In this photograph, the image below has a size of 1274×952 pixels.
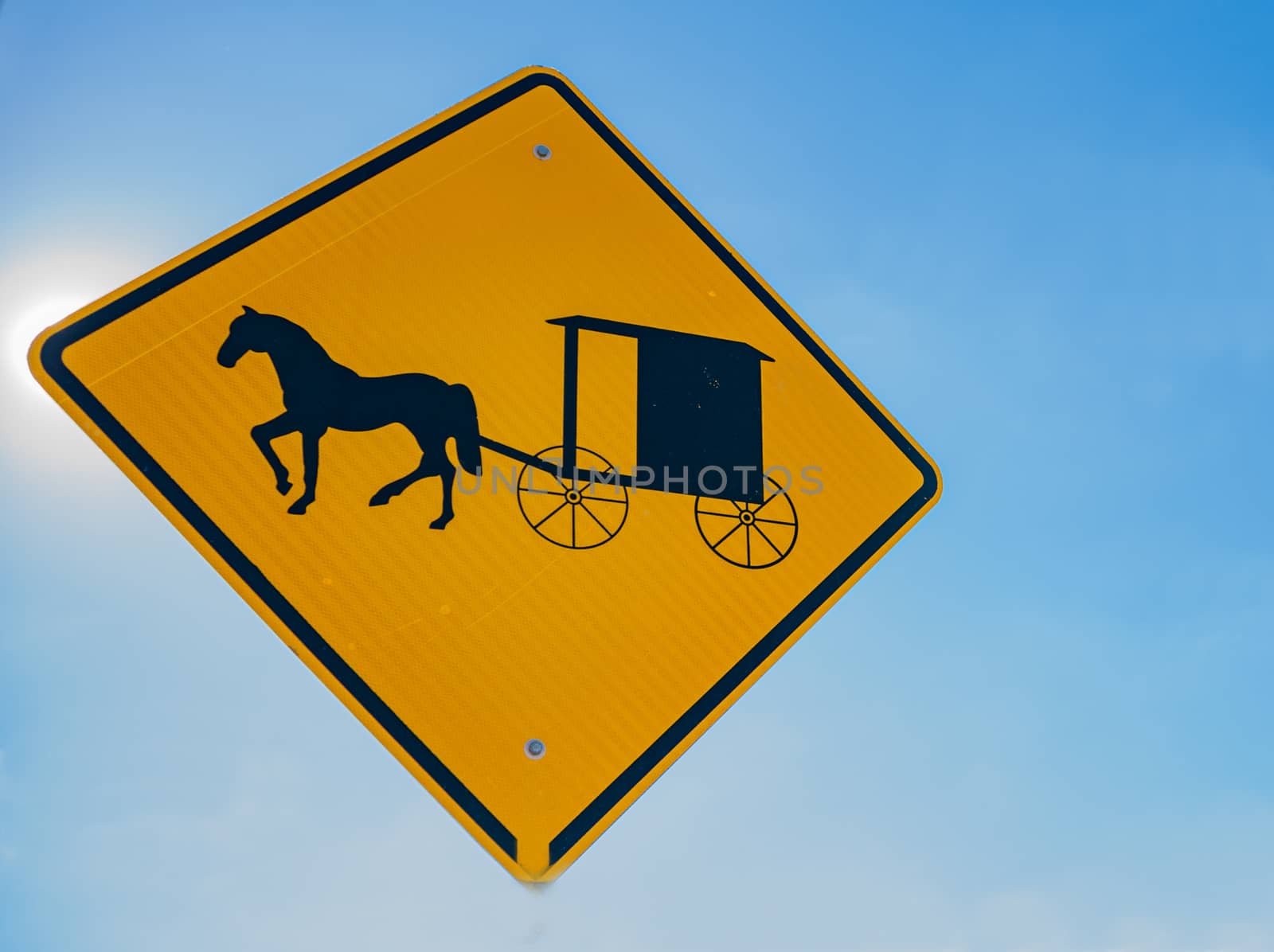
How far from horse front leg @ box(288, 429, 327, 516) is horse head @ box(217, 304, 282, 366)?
165mm

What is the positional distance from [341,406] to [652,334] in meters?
0.72

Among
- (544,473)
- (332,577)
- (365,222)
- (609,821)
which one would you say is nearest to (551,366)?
(544,473)

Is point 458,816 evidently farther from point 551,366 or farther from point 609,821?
point 551,366

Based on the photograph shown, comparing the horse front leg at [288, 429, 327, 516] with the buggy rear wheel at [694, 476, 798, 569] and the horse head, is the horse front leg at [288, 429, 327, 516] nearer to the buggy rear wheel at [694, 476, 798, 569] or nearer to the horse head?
the horse head

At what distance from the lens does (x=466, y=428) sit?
188 cm

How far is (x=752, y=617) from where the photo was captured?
2076 mm

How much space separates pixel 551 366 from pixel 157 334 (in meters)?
0.71

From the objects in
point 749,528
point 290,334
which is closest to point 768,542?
point 749,528

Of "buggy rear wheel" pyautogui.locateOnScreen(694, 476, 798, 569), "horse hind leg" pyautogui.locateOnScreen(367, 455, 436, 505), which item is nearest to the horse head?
"horse hind leg" pyautogui.locateOnScreen(367, 455, 436, 505)

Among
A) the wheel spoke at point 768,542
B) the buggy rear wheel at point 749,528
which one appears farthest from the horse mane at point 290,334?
the wheel spoke at point 768,542

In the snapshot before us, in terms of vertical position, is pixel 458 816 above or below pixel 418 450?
below

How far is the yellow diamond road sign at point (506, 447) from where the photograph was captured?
1.65 meters

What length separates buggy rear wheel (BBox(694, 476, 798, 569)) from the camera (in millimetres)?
2102

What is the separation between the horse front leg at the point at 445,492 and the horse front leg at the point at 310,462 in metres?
0.21
